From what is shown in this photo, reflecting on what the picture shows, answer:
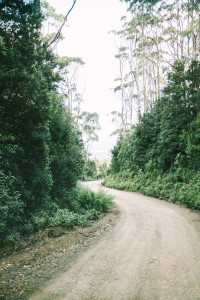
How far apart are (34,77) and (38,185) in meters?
4.64

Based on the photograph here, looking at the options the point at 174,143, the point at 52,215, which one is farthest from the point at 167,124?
the point at 52,215

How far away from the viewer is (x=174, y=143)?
14508mm

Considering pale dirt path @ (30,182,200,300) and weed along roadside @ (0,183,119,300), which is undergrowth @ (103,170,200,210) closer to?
pale dirt path @ (30,182,200,300)

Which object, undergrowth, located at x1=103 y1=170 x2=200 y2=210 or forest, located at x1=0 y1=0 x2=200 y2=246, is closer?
forest, located at x1=0 y1=0 x2=200 y2=246

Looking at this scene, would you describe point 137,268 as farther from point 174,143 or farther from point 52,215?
point 174,143

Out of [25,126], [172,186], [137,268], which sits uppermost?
[25,126]

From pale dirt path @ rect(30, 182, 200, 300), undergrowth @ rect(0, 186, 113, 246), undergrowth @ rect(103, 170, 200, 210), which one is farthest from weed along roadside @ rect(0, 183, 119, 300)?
undergrowth @ rect(103, 170, 200, 210)

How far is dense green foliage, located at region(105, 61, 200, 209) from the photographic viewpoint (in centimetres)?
1267

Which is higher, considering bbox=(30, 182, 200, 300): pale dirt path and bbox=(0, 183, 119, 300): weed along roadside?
bbox=(30, 182, 200, 300): pale dirt path

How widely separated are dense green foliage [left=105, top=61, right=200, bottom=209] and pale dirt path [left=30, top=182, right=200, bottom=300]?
15.9 feet

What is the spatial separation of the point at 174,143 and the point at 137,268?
1120cm

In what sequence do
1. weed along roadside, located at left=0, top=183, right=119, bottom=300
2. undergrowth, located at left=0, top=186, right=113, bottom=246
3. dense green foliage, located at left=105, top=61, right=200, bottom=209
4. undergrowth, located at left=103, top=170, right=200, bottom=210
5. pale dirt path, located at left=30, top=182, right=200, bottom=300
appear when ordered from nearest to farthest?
pale dirt path, located at left=30, top=182, right=200, bottom=300 → weed along roadside, located at left=0, top=183, right=119, bottom=300 → undergrowth, located at left=0, top=186, right=113, bottom=246 → undergrowth, located at left=103, top=170, right=200, bottom=210 → dense green foliage, located at left=105, top=61, right=200, bottom=209

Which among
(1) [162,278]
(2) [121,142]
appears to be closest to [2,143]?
(1) [162,278]

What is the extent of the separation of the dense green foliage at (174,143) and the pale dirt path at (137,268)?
4.85 metres
